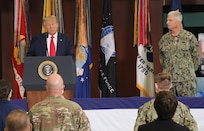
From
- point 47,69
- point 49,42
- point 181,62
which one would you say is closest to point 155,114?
point 47,69

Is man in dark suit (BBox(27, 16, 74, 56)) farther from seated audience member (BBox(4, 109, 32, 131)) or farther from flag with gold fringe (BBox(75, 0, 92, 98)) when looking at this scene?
seated audience member (BBox(4, 109, 32, 131))

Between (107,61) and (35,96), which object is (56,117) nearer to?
(35,96)

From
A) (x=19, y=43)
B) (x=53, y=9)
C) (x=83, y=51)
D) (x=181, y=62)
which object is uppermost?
(x=53, y=9)

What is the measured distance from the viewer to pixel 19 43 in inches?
291

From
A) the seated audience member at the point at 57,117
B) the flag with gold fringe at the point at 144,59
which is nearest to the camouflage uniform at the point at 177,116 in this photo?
the seated audience member at the point at 57,117

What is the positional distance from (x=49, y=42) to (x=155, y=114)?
244cm

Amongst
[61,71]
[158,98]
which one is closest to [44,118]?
[158,98]

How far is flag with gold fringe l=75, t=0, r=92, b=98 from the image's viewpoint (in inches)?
284

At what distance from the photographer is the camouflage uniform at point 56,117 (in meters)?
3.83

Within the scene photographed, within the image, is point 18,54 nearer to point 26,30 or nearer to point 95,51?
point 26,30

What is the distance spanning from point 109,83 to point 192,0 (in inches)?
75.3

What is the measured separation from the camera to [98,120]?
565cm

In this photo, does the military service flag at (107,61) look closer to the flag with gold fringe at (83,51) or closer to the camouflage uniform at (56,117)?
the flag with gold fringe at (83,51)

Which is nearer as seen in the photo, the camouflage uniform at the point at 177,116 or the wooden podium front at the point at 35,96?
the camouflage uniform at the point at 177,116
